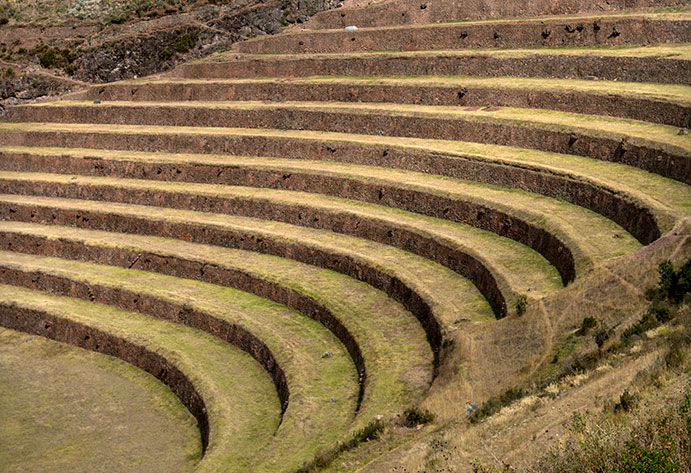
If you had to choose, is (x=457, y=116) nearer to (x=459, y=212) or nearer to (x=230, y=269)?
(x=459, y=212)

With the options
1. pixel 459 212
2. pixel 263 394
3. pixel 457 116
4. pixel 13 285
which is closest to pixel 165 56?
pixel 13 285

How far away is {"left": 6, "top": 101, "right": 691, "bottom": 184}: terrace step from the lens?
67.4 feet

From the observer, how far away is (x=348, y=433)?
1426 cm

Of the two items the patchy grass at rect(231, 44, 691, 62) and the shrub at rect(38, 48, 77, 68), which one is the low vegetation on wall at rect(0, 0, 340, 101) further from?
the patchy grass at rect(231, 44, 691, 62)

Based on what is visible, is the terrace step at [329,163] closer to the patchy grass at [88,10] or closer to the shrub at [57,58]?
the shrub at [57,58]

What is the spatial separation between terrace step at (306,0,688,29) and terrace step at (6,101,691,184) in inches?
259

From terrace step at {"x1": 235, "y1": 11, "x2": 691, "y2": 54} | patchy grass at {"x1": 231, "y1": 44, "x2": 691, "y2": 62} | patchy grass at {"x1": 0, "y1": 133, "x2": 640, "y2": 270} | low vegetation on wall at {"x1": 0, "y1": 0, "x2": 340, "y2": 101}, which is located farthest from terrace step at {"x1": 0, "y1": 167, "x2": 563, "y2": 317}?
terrace step at {"x1": 235, "y1": 11, "x2": 691, "y2": 54}

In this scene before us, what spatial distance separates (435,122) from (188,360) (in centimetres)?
1136

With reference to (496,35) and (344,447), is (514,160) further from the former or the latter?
(344,447)

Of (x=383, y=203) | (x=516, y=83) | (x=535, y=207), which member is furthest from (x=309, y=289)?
(x=516, y=83)

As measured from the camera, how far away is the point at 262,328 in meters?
20.7

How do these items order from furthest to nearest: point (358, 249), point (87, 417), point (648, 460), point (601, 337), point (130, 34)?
1. point (130, 34)
2. point (358, 249)
3. point (87, 417)
4. point (601, 337)
5. point (648, 460)

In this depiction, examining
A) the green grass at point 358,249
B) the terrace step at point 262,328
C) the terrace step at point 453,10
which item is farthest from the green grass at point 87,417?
the terrace step at point 453,10

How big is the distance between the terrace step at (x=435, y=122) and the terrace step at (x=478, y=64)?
2286mm
